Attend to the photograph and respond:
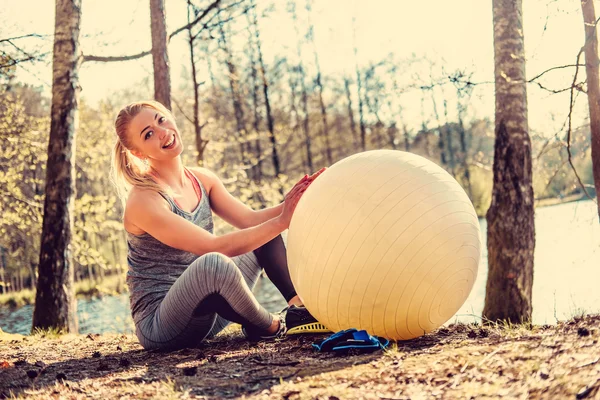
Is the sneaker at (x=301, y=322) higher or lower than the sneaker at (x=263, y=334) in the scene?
higher

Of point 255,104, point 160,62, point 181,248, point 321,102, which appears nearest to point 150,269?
point 181,248

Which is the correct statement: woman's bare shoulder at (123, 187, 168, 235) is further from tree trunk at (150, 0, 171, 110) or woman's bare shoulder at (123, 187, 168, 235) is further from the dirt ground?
tree trunk at (150, 0, 171, 110)

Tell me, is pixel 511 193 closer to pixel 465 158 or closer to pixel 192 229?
pixel 192 229

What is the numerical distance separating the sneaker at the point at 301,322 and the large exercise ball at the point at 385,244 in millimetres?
471

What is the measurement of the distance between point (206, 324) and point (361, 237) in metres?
1.48

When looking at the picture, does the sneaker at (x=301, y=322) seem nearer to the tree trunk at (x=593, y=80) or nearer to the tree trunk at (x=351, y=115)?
the tree trunk at (x=593, y=80)

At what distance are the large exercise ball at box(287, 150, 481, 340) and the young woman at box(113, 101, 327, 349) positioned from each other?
48 cm

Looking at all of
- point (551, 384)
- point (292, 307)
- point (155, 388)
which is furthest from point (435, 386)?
point (292, 307)

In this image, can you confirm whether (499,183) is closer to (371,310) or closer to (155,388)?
(371,310)

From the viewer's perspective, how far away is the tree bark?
7.14 metres

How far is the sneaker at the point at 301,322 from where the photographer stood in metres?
4.13

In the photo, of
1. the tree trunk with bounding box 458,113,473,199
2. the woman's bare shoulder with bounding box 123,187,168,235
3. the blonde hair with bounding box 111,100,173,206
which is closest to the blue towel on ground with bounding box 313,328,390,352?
the woman's bare shoulder with bounding box 123,187,168,235

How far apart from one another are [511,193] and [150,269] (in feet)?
12.5

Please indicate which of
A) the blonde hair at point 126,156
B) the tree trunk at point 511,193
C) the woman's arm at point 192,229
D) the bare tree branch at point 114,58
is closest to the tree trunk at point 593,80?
the tree trunk at point 511,193
